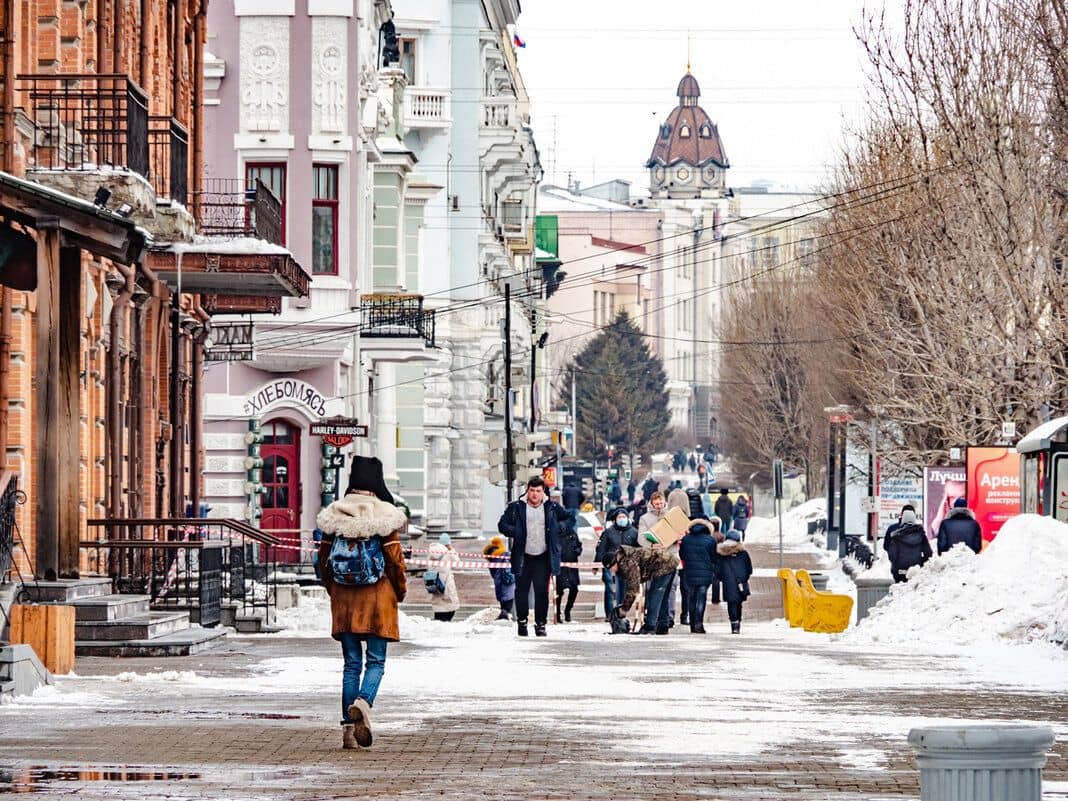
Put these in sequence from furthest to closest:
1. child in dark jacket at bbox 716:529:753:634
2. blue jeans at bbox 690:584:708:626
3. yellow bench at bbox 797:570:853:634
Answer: yellow bench at bbox 797:570:853:634 → child in dark jacket at bbox 716:529:753:634 → blue jeans at bbox 690:584:708:626

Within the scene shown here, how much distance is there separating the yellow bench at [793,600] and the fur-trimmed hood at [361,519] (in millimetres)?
17832

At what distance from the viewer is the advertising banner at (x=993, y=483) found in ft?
118

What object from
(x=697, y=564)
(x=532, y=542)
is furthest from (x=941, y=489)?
(x=532, y=542)

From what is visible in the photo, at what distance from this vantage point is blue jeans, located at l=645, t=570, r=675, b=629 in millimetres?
27078

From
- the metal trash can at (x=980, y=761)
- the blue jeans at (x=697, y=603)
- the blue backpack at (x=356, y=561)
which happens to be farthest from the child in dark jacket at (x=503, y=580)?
the metal trash can at (x=980, y=761)

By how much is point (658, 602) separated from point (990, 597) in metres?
4.15

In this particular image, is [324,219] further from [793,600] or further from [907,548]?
[907,548]

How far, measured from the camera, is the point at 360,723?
12.2 m

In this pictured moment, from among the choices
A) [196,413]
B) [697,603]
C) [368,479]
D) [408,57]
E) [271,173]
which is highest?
[408,57]

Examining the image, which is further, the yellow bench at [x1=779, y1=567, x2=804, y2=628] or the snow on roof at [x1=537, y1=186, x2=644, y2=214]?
the snow on roof at [x1=537, y1=186, x2=644, y2=214]

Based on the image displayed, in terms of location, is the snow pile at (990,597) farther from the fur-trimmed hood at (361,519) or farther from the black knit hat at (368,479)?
the fur-trimmed hood at (361,519)

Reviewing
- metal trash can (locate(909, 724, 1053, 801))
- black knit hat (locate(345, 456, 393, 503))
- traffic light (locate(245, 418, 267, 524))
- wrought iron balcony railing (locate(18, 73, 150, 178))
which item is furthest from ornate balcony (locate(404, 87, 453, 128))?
metal trash can (locate(909, 724, 1053, 801))

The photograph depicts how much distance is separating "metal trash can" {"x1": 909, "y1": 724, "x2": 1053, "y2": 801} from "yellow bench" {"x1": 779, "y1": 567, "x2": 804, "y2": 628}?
75.2 ft

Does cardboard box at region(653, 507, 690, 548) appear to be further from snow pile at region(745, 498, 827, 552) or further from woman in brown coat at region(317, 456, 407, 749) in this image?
snow pile at region(745, 498, 827, 552)
